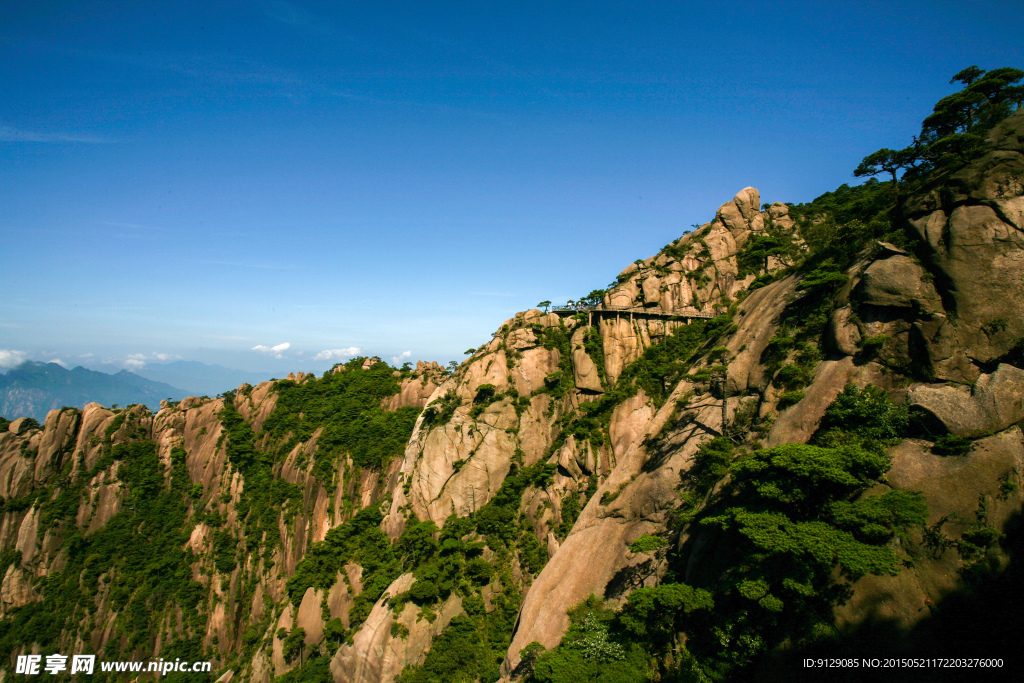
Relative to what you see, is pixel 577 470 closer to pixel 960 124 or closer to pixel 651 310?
pixel 651 310

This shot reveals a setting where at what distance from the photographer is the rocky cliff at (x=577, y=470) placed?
1961 cm

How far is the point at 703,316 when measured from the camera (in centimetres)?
4978

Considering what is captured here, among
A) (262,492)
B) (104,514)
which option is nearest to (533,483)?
(262,492)

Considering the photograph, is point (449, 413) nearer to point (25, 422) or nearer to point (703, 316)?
point (703, 316)

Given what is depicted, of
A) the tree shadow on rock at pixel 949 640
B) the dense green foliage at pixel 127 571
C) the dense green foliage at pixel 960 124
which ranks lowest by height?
the dense green foliage at pixel 127 571

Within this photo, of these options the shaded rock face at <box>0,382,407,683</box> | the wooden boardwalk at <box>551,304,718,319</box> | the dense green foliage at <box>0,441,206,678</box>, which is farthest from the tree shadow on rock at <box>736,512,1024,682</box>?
the dense green foliage at <box>0,441,206,678</box>

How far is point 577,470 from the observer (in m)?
41.5

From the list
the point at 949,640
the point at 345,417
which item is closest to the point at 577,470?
the point at 949,640

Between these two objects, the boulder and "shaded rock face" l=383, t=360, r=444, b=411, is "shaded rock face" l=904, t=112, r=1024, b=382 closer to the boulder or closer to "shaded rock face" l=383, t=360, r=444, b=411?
the boulder

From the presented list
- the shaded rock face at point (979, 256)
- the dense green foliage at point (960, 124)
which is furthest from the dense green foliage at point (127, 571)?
the dense green foliage at point (960, 124)

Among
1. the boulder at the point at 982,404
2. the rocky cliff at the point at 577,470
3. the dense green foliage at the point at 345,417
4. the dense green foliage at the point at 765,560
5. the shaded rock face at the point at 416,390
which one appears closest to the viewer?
the dense green foliage at the point at 765,560

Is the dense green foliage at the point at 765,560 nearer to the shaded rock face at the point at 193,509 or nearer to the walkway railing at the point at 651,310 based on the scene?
the walkway railing at the point at 651,310

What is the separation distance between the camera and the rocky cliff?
772 inches

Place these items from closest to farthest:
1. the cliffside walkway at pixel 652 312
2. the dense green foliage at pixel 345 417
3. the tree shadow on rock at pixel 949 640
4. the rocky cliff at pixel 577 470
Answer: the tree shadow on rock at pixel 949 640, the rocky cliff at pixel 577 470, the cliffside walkway at pixel 652 312, the dense green foliage at pixel 345 417
